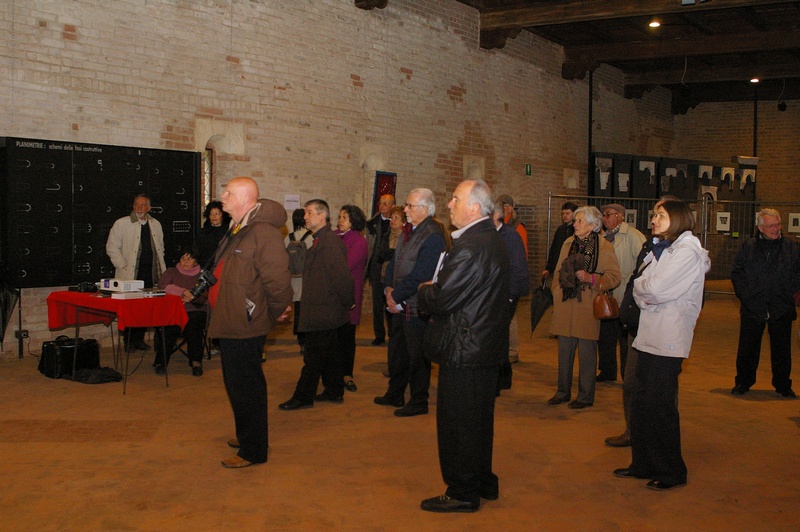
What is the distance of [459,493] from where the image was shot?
13.6ft

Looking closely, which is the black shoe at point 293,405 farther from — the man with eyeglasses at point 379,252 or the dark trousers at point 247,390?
the man with eyeglasses at point 379,252

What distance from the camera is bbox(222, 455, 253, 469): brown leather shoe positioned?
4781mm

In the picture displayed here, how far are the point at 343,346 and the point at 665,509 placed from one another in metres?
3.30

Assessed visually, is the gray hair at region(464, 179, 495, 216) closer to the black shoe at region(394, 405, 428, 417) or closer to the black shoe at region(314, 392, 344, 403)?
the black shoe at region(394, 405, 428, 417)

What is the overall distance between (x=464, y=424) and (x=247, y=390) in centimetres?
139

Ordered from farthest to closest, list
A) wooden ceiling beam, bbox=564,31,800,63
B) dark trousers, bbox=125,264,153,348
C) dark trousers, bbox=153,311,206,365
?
wooden ceiling beam, bbox=564,31,800,63 → dark trousers, bbox=125,264,153,348 → dark trousers, bbox=153,311,206,365

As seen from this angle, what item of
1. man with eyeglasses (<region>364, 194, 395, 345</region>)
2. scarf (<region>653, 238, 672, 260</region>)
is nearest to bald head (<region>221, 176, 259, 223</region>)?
scarf (<region>653, 238, 672, 260</region>)

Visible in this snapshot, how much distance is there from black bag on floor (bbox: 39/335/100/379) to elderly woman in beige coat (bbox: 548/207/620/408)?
4196 millimetres

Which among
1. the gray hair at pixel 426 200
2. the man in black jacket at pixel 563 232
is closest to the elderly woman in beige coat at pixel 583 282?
the gray hair at pixel 426 200

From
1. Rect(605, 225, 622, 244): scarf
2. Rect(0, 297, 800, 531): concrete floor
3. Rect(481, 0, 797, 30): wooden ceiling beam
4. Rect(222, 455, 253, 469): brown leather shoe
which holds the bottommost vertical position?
Rect(0, 297, 800, 531): concrete floor

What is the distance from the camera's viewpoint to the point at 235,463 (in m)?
4.79

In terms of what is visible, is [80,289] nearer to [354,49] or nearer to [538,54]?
[354,49]

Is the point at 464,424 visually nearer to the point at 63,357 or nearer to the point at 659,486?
A: the point at 659,486

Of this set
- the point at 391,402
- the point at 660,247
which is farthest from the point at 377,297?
the point at 660,247
